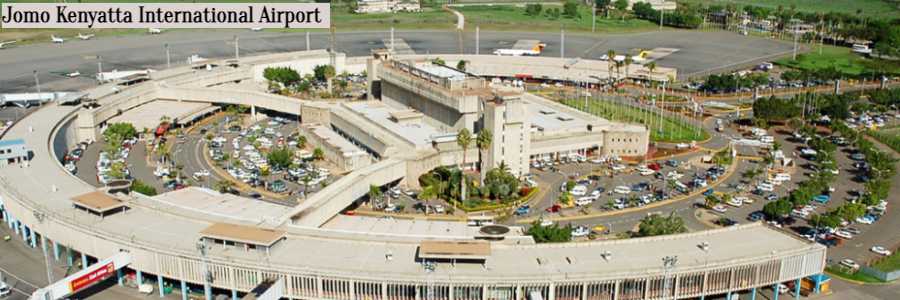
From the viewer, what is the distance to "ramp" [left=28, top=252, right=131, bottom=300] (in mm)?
56000

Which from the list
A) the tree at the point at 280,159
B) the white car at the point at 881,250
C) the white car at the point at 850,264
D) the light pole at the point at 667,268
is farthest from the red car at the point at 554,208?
the tree at the point at 280,159

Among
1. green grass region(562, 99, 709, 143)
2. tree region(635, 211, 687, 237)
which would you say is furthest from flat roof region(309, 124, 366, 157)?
green grass region(562, 99, 709, 143)

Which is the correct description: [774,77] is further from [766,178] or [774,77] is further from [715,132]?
[766,178]

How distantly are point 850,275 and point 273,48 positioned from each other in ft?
461

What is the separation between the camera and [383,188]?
288ft

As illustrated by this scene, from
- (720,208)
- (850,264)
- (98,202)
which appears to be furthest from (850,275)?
(98,202)

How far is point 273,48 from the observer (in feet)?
598

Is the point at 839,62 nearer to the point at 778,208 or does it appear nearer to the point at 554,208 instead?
the point at 778,208

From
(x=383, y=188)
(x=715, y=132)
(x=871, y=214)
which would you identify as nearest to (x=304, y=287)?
(x=383, y=188)

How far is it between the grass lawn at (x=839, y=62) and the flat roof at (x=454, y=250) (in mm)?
129758

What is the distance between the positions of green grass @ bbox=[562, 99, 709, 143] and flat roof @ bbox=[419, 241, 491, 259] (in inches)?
Answer: 2321

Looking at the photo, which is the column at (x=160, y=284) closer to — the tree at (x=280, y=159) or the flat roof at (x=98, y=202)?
the flat roof at (x=98, y=202)

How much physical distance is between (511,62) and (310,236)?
355ft

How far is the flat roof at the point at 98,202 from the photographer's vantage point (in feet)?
216
